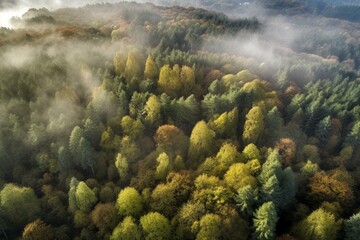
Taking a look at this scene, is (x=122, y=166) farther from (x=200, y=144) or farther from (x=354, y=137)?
(x=354, y=137)

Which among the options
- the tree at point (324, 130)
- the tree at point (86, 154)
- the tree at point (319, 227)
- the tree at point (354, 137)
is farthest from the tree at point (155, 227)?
the tree at point (354, 137)

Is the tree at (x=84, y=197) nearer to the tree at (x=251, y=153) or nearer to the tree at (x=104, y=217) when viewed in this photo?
the tree at (x=104, y=217)

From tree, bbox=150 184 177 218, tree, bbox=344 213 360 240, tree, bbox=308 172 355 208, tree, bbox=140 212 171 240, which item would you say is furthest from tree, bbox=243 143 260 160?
tree, bbox=140 212 171 240

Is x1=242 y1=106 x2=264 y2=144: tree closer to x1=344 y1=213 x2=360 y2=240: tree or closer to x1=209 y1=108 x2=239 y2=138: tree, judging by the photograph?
x1=209 y1=108 x2=239 y2=138: tree

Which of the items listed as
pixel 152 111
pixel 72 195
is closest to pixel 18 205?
pixel 72 195

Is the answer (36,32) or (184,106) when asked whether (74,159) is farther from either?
(36,32)

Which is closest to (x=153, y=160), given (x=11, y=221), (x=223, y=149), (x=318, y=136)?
(x=223, y=149)

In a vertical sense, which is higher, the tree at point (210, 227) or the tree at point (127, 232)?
the tree at point (210, 227)


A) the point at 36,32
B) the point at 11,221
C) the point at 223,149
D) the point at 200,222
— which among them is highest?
the point at 36,32
